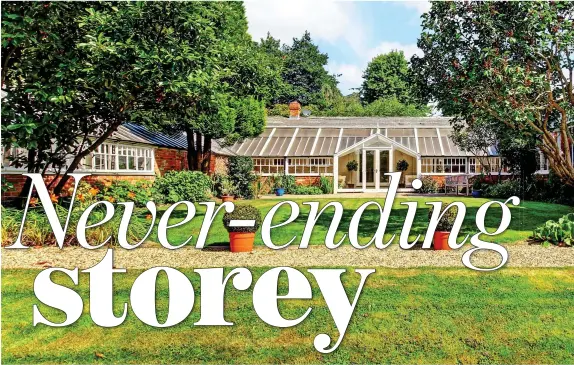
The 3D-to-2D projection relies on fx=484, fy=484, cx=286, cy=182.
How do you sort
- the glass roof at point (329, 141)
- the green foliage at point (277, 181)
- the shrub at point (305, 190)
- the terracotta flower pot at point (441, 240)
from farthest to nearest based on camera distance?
the glass roof at point (329, 141)
the green foliage at point (277, 181)
the shrub at point (305, 190)
the terracotta flower pot at point (441, 240)

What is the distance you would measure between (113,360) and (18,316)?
5.30ft

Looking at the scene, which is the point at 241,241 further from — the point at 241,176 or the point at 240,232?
the point at 241,176

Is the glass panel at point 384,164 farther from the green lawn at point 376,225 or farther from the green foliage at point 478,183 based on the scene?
the green lawn at point 376,225

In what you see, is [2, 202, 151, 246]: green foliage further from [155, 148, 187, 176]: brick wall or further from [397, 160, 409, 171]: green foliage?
[397, 160, 409, 171]: green foliage

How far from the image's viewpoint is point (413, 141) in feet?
86.8

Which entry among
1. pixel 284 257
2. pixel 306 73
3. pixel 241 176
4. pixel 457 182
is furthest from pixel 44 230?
pixel 306 73

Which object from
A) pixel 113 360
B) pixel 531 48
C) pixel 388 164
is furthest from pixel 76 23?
pixel 388 164

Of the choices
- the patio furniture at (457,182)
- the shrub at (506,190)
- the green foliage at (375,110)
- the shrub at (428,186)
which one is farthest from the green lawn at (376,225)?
the green foliage at (375,110)

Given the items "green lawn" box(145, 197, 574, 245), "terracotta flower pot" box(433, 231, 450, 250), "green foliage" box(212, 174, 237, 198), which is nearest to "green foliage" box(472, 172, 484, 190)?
"green lawn" box(145, 197, 574, 245)

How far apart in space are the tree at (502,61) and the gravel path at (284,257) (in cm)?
261

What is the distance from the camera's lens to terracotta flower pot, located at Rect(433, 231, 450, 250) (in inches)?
324

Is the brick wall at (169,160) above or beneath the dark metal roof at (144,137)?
beneath

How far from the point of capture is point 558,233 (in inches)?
344

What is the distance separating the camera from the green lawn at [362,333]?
14.5 ft
